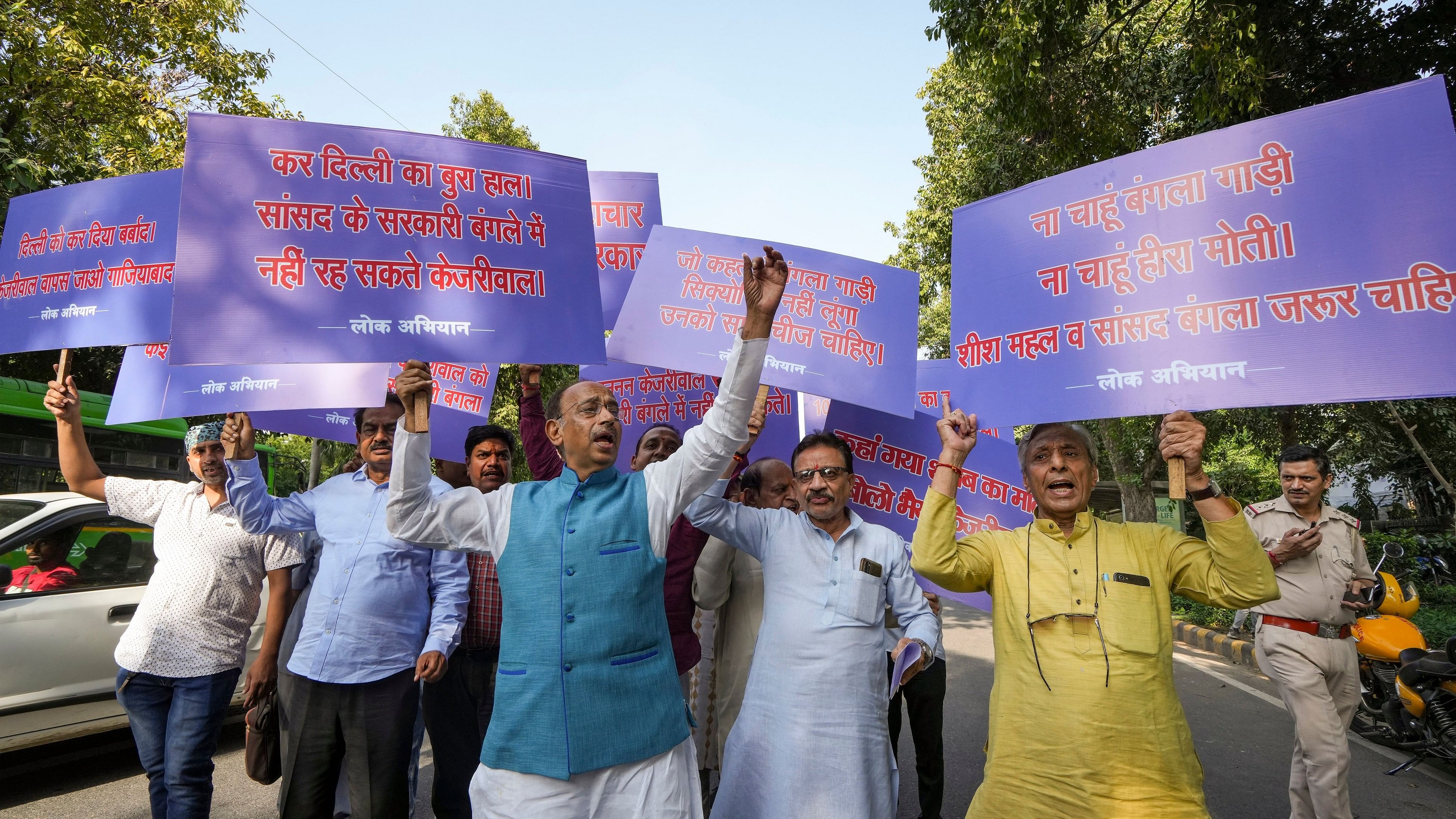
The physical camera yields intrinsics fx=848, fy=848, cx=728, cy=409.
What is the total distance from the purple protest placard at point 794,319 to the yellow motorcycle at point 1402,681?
2814 mm

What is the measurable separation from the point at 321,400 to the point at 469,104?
1497 cm

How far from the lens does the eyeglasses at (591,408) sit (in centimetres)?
245

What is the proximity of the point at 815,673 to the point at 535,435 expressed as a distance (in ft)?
5.62

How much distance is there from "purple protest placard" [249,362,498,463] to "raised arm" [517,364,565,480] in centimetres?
58

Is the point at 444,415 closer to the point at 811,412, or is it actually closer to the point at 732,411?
the point at 811,412

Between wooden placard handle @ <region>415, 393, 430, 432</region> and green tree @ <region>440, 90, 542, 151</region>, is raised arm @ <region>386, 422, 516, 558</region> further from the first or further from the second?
green tree @ <region>440, 90, 542, 151</region>

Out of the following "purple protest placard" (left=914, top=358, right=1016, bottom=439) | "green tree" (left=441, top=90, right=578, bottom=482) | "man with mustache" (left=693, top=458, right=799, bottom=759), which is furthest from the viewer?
"green tree" (left=441, top=90, right=578, bottom=482)

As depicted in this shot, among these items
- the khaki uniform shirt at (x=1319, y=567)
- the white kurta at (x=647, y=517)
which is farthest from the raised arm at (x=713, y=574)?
the khaki uniform shirt at (x=1319, y=567)

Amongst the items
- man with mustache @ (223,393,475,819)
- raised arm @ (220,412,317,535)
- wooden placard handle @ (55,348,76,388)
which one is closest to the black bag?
man with mustache @ (223,393,475,819)

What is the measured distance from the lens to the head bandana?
11.5 feet

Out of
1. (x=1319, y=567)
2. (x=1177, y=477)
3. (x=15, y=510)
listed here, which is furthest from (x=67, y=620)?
(x=1319, y=567)

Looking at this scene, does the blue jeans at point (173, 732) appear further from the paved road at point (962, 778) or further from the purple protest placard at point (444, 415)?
the purple protest placard at point (444, 415)

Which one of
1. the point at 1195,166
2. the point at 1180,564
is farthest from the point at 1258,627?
the point at 1195,166

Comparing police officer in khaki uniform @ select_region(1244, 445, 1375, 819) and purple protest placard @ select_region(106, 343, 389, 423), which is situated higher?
purple protest placard @ select_region(106, 343, 389, 423)
